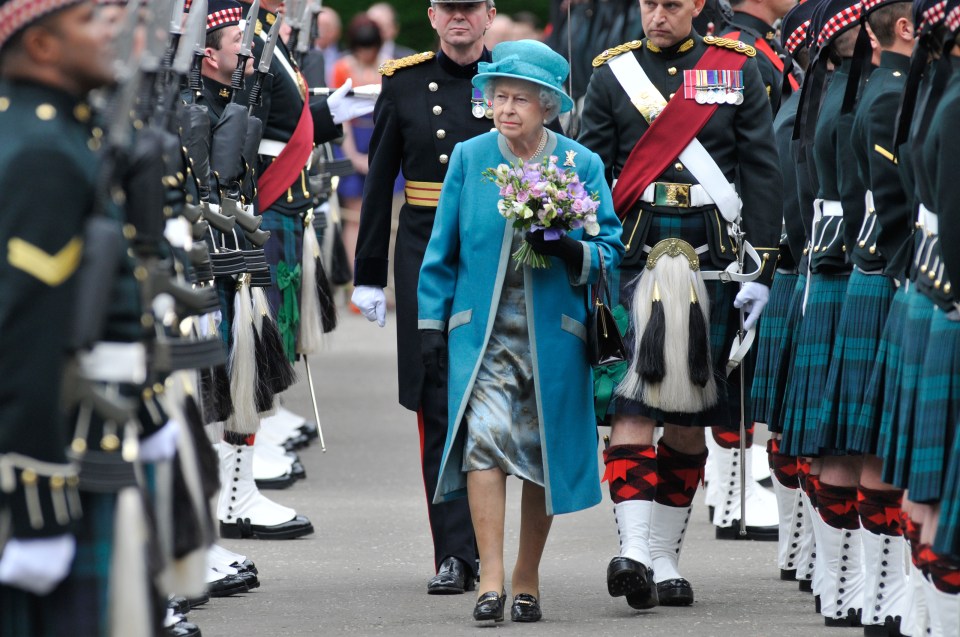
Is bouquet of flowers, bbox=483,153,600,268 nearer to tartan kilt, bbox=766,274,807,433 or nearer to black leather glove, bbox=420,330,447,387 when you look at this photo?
black leather glove, bbox=420,330,447,387

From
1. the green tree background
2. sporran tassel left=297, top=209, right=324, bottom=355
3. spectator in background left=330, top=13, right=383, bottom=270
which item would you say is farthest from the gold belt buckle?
the green tree background

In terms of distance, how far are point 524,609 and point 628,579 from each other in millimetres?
361

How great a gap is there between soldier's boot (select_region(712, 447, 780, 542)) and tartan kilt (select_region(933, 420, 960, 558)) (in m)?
3.70

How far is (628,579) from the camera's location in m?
6.44

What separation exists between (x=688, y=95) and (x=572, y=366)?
1.13 m

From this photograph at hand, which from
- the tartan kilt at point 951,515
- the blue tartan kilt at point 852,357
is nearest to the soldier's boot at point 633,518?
the blue tartan kilt at point 852,357

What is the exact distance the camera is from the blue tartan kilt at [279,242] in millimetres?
8727

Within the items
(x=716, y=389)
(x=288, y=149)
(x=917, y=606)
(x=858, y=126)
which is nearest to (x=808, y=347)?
(x=716, y=389)

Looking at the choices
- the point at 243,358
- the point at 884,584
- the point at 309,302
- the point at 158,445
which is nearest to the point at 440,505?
the point at 243,358

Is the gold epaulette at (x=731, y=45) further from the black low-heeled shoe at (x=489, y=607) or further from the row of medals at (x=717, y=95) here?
the black low-heeled shoe at (x=489, y=607)

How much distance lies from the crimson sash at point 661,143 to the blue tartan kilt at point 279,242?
2278 mm

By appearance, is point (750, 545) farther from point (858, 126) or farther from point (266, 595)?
point (858, 126)

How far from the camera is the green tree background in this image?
22.0m

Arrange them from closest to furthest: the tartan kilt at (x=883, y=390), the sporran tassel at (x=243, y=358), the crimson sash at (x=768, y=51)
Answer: the tartan kilt at (x=883, y=390) < the sporran tassel at (x=243, y=358) < the crimson sash at (x=768, y=51)
